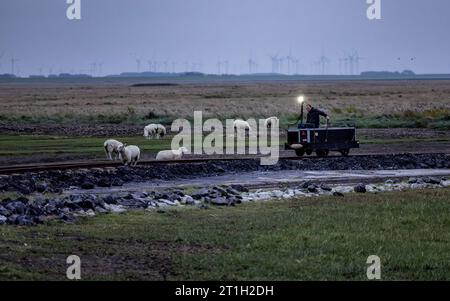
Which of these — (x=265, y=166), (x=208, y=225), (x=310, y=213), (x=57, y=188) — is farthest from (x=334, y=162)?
(x=208, y=225)

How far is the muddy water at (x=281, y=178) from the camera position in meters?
30.7

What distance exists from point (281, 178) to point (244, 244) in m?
15.8

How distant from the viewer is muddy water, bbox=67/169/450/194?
1207 inches

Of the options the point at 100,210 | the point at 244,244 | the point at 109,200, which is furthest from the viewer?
the point at 109,200

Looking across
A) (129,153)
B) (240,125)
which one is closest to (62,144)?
(129,153)

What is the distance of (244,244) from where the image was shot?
17.6 meters

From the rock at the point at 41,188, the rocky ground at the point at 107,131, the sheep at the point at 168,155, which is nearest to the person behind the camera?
the rock at the point at 41,188

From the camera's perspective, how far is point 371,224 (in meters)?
20.4

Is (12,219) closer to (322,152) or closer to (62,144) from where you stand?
(322,152)

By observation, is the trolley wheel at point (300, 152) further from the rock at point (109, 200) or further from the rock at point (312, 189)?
the rock at point (109, 200)

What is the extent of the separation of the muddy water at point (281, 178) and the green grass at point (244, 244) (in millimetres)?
6922

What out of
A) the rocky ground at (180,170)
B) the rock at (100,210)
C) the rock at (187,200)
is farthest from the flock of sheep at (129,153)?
the rock at (100,210)

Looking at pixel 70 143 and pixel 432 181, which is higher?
pixel 70 143
